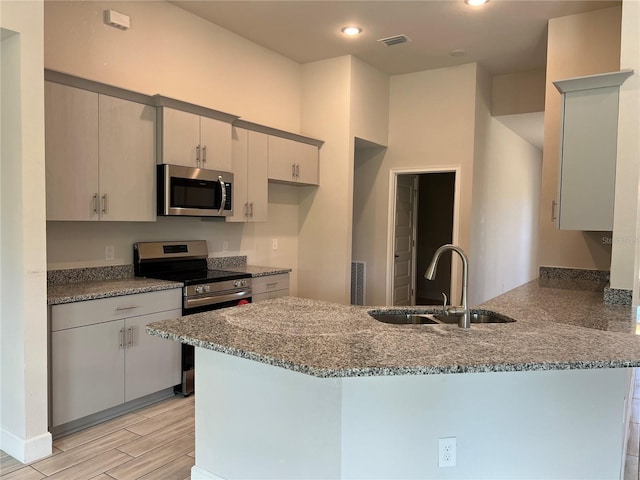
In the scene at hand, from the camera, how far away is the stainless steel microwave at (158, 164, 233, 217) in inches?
138

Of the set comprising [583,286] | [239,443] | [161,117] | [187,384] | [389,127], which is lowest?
[187,384]

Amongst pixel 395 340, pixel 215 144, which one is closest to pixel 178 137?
pixel 215 144

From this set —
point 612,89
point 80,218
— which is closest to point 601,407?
point 612,89

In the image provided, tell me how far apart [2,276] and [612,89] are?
3740mm

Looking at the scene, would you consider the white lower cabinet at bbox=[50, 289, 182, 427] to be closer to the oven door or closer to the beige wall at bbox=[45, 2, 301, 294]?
the oven door

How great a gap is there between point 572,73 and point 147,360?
4107 mm

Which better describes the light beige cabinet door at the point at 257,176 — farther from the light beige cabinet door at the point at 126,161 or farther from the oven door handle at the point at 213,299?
the light beige cabinet door at the point at 126,161

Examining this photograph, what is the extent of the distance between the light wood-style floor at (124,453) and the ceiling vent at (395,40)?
375 centimetres

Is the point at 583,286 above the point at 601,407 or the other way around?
above

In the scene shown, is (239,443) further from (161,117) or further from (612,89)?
(612,89)

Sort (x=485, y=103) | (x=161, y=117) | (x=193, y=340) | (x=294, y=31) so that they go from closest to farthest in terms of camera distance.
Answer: (x=193, y=340) → (x=161, y=117) → (x=294, y=31) → (x=485, y=103)

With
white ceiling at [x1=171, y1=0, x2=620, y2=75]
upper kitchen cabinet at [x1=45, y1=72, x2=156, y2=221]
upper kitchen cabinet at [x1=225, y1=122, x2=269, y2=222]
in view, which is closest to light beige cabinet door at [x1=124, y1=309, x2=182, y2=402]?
upper kitchen cabinet at [x1=45, y1=72, x2=156, y2=221]

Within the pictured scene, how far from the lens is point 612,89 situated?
276 cm

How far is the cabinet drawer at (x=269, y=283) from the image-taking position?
13.5 feet
